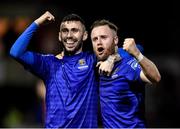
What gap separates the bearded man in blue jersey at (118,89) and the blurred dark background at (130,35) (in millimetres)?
5063

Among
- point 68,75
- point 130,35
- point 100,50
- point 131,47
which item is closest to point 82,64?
point 68,75

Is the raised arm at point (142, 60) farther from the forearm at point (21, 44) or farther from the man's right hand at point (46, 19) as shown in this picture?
the forearm at point (21, 44)

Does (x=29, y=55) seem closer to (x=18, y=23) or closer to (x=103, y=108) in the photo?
(x=103, y=108)

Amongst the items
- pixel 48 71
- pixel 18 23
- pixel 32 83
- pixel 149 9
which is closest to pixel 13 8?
pixel 18 23

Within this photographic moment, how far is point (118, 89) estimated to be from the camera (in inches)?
287

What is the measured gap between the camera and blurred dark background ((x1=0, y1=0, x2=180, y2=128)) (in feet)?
43.1

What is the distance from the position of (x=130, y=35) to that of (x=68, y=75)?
5.28m

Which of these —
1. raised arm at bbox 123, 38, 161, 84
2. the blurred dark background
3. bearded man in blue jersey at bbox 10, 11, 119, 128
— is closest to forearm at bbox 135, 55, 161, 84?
raised arm at bbox 123, 38, 161, 84

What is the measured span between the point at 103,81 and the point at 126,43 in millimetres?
669

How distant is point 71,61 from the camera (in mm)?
7547

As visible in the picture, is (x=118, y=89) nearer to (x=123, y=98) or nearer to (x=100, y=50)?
(x=123, y=98)

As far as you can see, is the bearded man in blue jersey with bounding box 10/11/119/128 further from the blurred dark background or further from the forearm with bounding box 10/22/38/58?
the blurred dark background

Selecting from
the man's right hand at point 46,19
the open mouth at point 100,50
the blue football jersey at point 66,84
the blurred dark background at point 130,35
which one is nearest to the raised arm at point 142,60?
the open mouth at point 100,50

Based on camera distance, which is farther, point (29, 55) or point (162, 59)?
point (162, 59)
